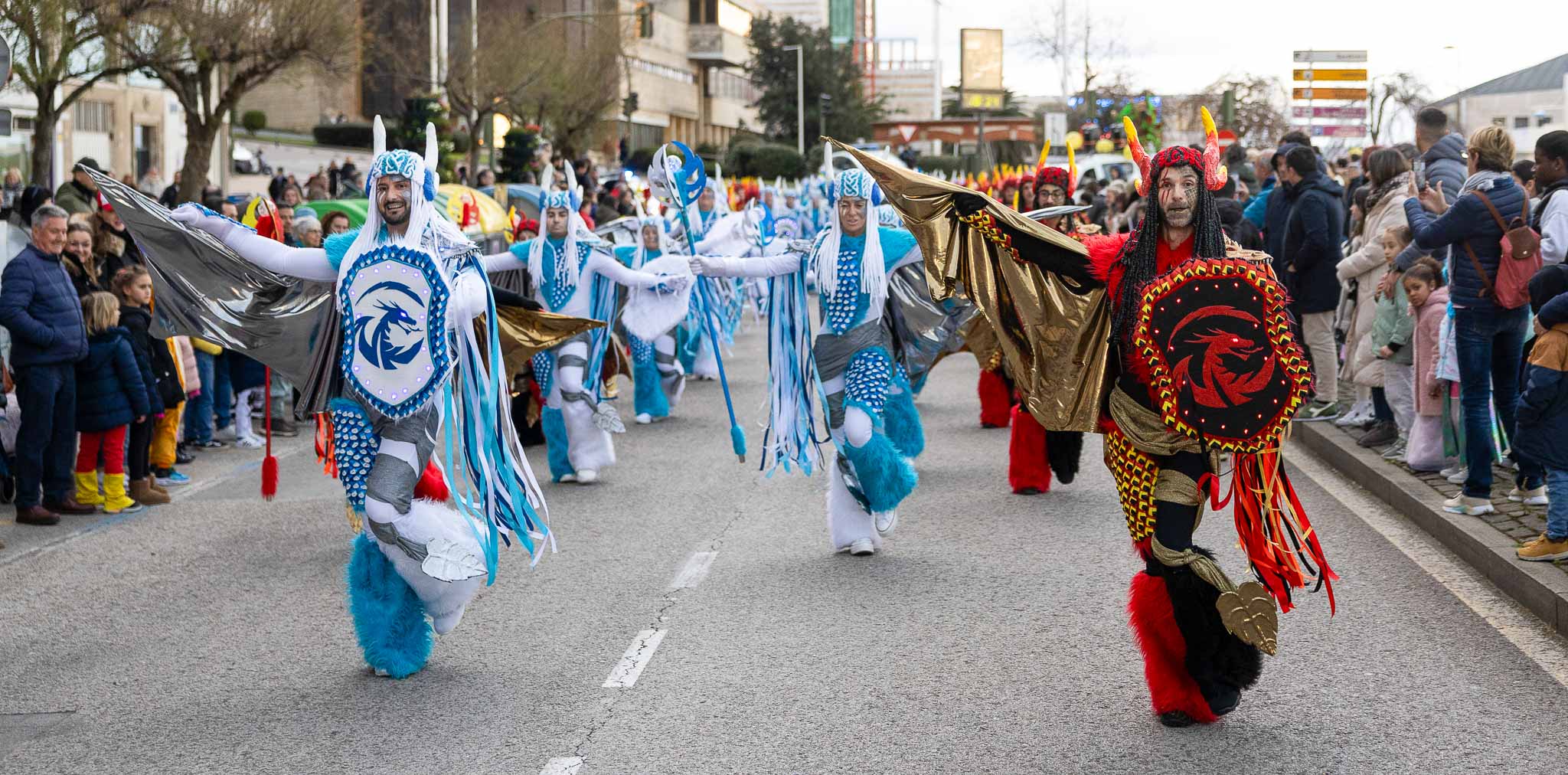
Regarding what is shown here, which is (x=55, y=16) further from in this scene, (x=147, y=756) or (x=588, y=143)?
(x=588, y=143)

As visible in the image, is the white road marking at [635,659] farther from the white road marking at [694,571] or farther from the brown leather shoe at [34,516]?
the brown leather shoe at [34,516]

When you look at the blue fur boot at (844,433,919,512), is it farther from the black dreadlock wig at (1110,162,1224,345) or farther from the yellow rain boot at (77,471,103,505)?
the yellow rain boot at (77,471,103,505)

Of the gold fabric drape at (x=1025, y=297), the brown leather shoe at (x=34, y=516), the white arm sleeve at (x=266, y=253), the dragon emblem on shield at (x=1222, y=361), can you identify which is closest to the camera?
the dragon emblem on shield at (x=1222, y=361)

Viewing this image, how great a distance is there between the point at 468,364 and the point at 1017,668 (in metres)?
2.41

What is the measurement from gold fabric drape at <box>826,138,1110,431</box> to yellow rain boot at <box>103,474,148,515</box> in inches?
236

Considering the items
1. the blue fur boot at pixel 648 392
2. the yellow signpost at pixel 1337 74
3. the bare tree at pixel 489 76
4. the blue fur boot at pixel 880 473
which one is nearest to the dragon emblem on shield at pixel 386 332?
the blue fur boot at pixel 880 473

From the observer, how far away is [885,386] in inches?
324

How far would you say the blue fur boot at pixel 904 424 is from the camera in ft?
34.0

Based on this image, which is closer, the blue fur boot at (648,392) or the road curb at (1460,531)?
the road curb at (1460,531)

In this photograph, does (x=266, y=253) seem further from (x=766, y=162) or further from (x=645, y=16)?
(x=766, y=162)

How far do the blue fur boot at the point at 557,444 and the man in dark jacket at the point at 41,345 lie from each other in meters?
2.85

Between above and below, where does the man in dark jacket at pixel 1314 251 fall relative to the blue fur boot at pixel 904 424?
above

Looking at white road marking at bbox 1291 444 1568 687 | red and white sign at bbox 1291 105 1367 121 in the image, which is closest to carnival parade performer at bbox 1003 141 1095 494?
white road marking at bbox 1291 444 1568 687

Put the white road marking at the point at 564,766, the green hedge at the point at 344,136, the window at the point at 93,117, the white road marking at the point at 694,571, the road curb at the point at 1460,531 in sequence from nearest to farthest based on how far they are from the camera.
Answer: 1. the white road marking at the point at 564,766
2. the road curb at the point at 1460,531
3. the white road marking at the point at 694,571
4. the window at the point at 93,117
5. the green hedge at the point at 344,136
